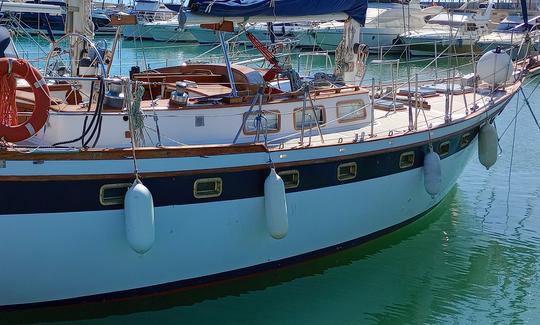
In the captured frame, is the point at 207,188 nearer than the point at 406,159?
Yes

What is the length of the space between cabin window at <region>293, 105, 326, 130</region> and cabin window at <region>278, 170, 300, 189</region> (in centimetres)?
95

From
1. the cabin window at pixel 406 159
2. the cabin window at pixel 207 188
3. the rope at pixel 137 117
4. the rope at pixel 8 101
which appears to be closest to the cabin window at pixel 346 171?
the cabin window at pixel 406 159

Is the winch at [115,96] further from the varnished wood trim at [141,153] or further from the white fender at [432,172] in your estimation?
the white fender at [432,172]

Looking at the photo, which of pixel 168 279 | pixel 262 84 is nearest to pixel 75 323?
pixel 168 279

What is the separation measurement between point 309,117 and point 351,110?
3.21ft

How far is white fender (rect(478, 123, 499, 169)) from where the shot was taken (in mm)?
13688

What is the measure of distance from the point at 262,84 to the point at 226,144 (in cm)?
145

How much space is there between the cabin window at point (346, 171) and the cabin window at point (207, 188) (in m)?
1.97

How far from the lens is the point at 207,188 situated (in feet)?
29.5

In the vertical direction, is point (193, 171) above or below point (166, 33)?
below

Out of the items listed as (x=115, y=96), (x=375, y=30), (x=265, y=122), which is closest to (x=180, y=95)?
(x=115, y=96)

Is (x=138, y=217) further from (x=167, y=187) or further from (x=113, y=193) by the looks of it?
(x=167, y=187)

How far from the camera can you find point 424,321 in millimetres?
10047

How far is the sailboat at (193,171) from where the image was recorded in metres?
8.11
